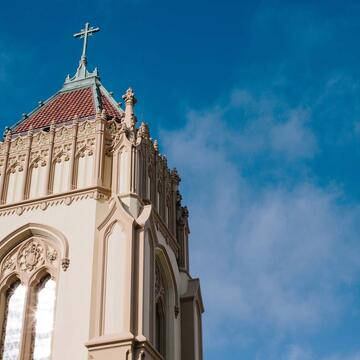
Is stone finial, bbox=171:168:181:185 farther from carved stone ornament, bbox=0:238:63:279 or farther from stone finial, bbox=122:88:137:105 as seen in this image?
carved stone ornament, bbox=0:238:63:279

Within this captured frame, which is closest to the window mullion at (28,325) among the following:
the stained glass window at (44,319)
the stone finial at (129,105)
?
the stained glass window at (44,319)

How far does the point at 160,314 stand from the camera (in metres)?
21.0

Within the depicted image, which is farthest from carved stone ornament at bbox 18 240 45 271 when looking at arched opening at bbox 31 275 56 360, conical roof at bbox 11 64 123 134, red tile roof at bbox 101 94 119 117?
red tile roof at bbox 101 94 119 117

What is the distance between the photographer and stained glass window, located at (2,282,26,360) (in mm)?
18438

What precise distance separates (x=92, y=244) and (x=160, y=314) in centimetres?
335

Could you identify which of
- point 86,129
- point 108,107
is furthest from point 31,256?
point 108,107

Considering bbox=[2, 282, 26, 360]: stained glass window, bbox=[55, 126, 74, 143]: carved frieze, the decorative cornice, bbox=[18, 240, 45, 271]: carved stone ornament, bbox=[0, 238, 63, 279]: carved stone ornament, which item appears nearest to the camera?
bbox=[2, 282, 26, 360]: stained glass window

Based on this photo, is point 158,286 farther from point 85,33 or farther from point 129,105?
point 85,33

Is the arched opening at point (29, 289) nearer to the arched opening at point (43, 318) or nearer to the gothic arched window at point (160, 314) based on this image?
the arched opening at point (43, 318)

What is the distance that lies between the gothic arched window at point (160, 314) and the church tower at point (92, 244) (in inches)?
1.6

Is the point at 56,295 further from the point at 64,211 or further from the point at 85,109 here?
the point at 85,109

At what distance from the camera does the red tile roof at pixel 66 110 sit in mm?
24688

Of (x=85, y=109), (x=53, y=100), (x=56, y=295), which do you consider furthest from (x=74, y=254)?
(x=53, y=100)

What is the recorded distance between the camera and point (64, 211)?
66.9 ft
